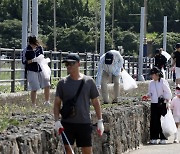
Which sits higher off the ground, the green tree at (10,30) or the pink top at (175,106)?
the green tree at (10,30)

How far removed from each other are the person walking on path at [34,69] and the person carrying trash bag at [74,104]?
6478 mm

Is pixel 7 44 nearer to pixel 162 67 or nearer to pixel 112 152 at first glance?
pixel 162 67

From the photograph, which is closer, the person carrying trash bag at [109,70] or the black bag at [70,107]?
the black bag at [70,107]

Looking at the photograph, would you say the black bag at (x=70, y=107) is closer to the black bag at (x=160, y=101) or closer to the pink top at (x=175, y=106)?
the black bag at (x=160, y=101)

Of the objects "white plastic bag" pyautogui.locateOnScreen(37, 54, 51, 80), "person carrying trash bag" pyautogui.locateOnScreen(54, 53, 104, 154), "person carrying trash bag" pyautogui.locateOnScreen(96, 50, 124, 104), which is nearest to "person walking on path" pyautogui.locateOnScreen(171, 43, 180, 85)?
"person carrying trash bag" pyautogui.locateOnScreen(96, 50, 124, 104)

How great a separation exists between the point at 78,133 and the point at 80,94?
0.52 m

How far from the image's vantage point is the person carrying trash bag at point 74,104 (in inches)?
376

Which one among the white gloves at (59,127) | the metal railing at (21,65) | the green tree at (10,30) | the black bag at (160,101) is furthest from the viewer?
the green tree at (10,30)

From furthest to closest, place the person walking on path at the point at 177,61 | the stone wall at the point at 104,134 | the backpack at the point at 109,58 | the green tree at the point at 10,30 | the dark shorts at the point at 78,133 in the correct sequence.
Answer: the green tree at the point at 10,30, the person walking on path at the point at 177,61, the backpack at the point at 109,58, the dark shorts at the point at 78,133, the stone wall at the point at 104,134

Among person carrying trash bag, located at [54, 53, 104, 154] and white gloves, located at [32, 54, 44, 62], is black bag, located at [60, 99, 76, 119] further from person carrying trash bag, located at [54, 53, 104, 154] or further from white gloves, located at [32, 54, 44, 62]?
white gloves, located at [32, 54, 44, 62]

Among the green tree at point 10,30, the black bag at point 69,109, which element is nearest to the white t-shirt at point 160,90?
the black bag at point 69,109

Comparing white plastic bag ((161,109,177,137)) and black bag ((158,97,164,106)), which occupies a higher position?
black bag ((158,97,164,106))

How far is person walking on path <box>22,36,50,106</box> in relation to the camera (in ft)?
53.3

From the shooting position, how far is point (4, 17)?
86.7 metres
